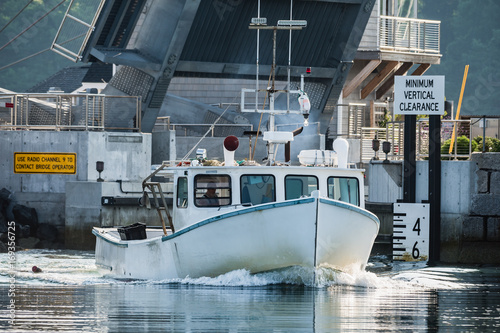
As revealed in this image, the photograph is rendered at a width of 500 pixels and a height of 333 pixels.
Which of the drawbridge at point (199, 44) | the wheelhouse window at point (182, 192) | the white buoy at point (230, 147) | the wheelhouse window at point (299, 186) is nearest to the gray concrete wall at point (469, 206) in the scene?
the wheelhouse window at point (299, 186)

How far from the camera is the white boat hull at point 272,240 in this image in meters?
17.2

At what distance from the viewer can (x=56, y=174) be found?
92.3ft

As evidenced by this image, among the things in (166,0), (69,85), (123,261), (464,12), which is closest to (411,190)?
(123,261)

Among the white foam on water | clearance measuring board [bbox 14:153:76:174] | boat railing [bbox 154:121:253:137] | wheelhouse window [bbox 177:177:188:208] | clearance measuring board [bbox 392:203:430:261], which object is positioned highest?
boat railing [bbox 154:121:253:137]

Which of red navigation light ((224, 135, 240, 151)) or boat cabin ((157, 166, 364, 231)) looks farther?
red navigation light ((224, 135, 240, 151))

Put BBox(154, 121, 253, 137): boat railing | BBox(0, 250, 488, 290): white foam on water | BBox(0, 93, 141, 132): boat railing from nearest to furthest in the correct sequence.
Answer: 1. BBox(0, 250, 488, 290): white foam on water
2. BBox(0, 93, 141, 132): boat railing
3. BBox(154, 121, 253, 137): boat railing

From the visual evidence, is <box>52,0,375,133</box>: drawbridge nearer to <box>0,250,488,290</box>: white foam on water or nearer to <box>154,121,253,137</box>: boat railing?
<box>154,121,253,137</box>: boat railing

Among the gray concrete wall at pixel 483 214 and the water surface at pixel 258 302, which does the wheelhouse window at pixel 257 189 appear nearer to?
the water surface at pixel 258 302

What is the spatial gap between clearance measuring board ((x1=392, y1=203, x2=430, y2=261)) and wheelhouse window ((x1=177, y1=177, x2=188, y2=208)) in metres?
6.57

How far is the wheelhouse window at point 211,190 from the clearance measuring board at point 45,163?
10.2 m

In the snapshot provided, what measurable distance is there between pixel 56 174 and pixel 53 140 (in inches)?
36.7

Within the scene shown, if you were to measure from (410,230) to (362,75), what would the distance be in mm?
14962

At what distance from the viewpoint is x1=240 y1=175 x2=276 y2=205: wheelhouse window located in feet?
60.3

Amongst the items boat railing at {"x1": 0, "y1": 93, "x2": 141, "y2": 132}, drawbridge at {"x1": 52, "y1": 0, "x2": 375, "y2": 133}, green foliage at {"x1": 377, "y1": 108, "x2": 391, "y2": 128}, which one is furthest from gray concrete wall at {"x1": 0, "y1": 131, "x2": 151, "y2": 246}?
green foliage at {"x1": 377, "y1": 108, "x2": 391, "y2": 128}
